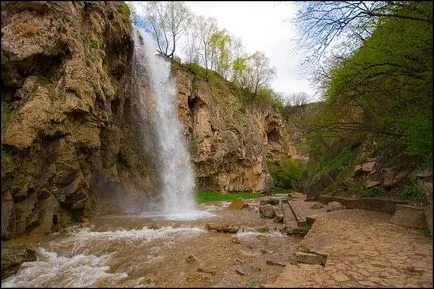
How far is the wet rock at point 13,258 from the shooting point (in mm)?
5809

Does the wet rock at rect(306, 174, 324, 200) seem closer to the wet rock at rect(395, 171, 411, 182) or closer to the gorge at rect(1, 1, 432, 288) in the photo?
the gorge at rect(1, 1, 432, 288)

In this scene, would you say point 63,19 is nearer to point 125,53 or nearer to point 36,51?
point 36,51

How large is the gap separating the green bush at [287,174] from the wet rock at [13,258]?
31.9 m

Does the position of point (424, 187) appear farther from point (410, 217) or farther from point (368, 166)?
point (368, 166)

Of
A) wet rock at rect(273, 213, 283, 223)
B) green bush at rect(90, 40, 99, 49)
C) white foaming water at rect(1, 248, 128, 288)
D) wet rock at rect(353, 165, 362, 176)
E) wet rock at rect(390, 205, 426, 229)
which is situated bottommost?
wet rock at rect(273, 213, 283, 223)

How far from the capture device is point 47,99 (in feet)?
33.2

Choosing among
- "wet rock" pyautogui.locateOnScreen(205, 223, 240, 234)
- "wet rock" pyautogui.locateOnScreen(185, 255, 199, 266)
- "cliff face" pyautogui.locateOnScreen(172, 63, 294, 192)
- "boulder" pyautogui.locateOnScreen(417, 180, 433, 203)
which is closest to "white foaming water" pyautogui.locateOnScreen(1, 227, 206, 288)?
"wet rock" pyautogui.locateOnScreen(185, 255, 199, 266)

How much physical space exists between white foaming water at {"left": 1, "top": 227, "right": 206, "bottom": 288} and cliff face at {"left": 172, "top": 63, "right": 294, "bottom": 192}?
54.2ft

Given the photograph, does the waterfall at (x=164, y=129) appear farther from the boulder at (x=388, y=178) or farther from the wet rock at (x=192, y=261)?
the boulder at (x=388, y=178)

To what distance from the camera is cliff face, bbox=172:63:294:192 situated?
84.4 ft

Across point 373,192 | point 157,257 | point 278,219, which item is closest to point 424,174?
point 373,192

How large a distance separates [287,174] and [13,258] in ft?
110

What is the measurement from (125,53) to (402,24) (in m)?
13.8

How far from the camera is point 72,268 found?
20.5 ft
